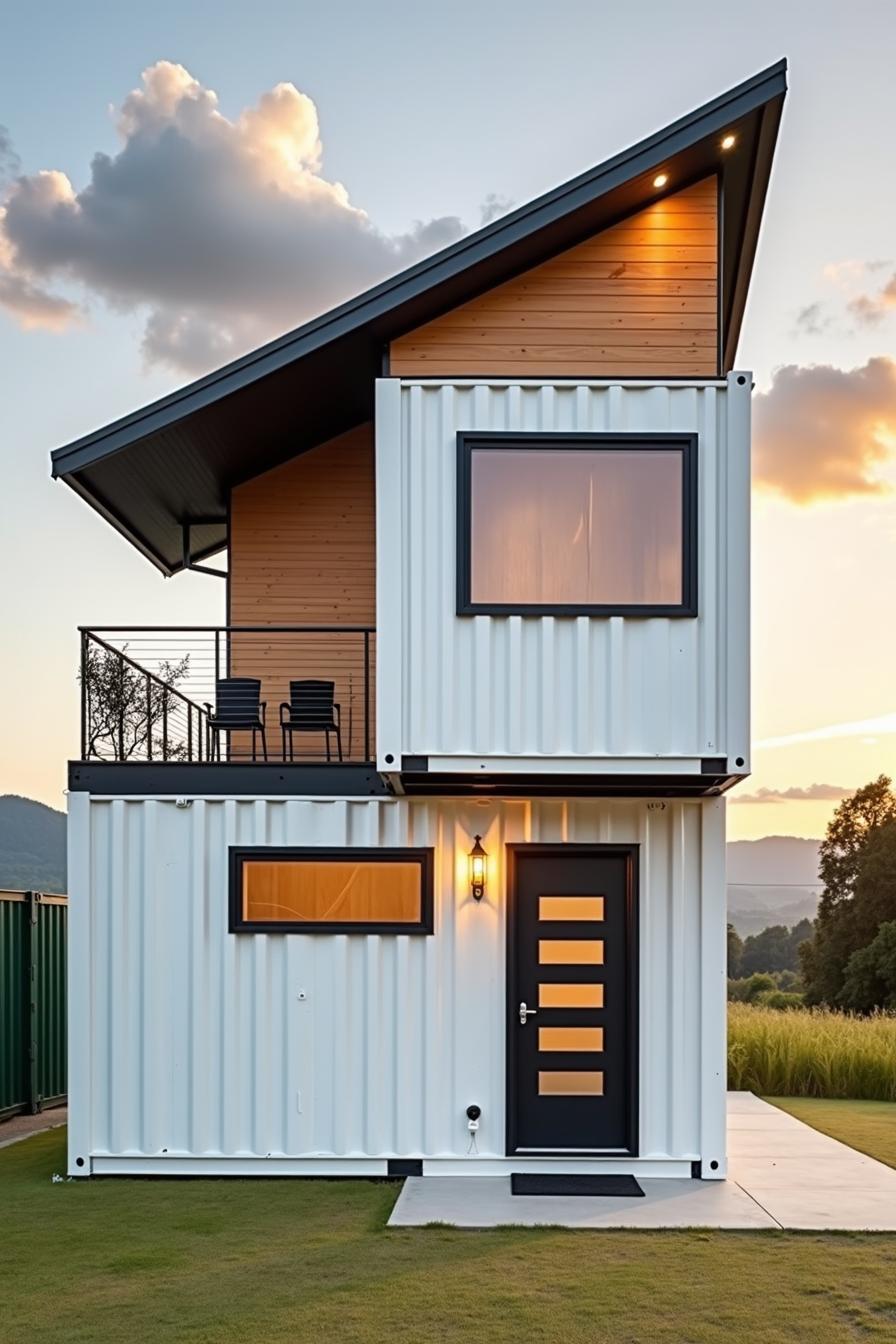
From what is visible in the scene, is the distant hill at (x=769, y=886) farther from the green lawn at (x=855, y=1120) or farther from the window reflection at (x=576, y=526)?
the window reflection at (x=576, y=526)

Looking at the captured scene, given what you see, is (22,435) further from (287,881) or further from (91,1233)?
(91,1233)

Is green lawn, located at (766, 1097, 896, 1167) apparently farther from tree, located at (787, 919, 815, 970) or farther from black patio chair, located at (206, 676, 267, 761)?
tree, located at (787, 919, 815, 970)

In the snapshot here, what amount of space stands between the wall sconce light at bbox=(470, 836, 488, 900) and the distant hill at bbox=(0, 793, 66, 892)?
3630 cm

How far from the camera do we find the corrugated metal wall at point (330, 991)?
340 inches

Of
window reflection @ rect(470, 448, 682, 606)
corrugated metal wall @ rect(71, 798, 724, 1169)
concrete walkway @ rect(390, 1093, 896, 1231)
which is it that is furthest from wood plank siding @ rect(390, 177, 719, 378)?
concrete walkway @ rect(390, 1093, 896, 1231)

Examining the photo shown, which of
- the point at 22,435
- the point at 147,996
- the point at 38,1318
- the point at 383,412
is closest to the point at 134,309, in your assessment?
the point at 22,435

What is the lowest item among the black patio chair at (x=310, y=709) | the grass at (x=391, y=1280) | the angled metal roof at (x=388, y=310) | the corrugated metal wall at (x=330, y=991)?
the grass at (x=391, y=1280)

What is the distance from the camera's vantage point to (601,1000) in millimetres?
8781

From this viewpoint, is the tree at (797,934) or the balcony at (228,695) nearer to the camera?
the balcony at (228,695)

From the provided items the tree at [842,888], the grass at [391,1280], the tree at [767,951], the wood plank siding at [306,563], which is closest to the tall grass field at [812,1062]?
the wood plank siding at [306,563]

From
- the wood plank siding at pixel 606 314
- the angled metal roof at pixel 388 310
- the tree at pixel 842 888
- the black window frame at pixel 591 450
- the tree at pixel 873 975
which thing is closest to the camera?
the black window frame at pixel 591 450

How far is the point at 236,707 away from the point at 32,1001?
376 centimetres

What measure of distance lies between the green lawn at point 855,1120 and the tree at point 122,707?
5846mm

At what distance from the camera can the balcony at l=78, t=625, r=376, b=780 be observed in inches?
366
